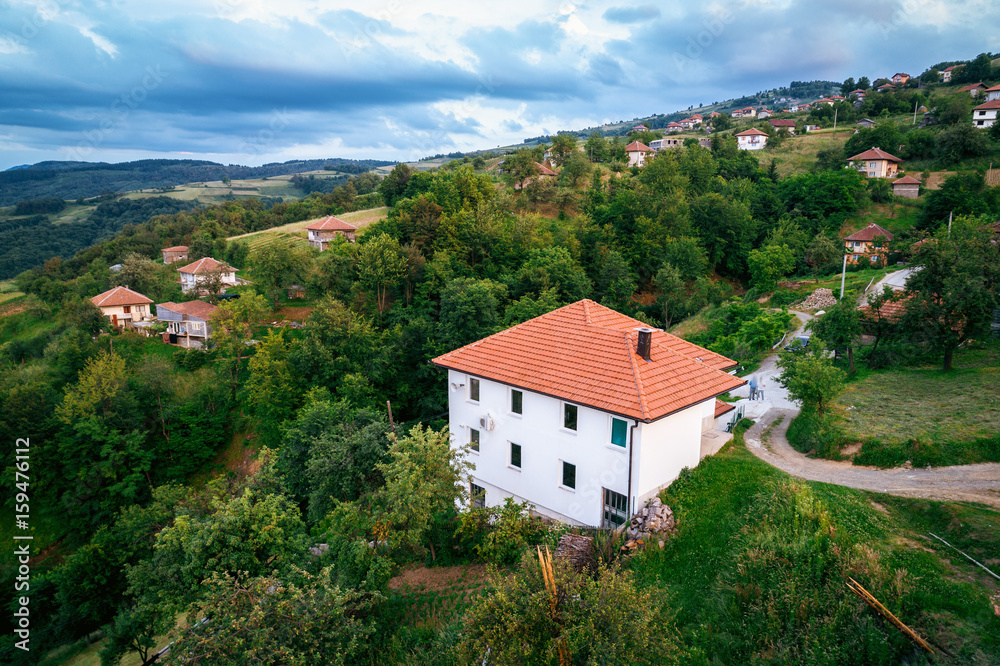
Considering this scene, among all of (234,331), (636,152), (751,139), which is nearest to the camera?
(234,331)

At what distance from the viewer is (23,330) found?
191ft

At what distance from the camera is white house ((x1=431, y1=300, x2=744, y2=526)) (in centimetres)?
1524

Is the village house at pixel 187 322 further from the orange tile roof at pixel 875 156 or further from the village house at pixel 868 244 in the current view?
the orange tile roof at pixel 875 156

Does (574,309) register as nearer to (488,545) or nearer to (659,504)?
(659,504)

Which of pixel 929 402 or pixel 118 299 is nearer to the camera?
pixel 929 402

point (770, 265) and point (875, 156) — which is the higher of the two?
point (875, 156)

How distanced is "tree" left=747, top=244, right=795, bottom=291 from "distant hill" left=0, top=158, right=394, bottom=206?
157964mm

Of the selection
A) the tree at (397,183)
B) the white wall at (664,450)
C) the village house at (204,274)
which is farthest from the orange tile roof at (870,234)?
the village house at (204,274)

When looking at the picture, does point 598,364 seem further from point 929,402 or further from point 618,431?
point 929,402

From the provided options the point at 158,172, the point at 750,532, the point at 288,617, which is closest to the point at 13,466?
the point at 288,617

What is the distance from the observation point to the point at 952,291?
20703 millimetres

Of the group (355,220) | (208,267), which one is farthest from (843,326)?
(208,267)

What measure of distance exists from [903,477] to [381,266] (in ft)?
99.8

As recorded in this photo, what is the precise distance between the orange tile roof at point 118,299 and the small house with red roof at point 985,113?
102 meters
